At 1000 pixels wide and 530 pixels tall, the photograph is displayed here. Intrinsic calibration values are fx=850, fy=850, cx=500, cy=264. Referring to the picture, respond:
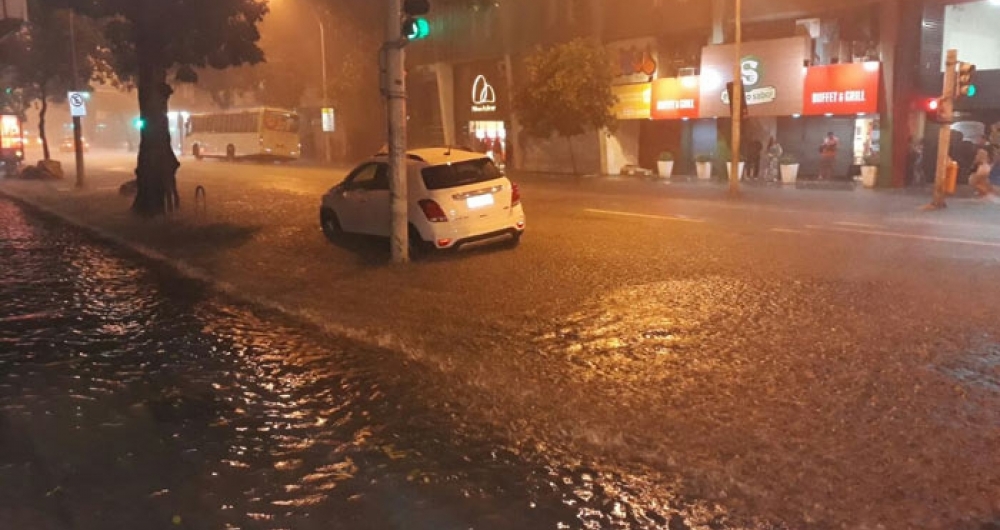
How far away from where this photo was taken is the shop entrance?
4225 cm

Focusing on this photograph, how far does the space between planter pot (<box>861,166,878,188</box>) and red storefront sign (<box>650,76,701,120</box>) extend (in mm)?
6911

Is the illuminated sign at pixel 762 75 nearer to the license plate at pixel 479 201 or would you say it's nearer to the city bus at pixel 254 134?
the license plate at pixel 479 201

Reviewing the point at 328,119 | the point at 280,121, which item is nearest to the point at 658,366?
the point at 328,119

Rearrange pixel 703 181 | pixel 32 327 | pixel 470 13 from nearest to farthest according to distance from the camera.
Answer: pixel 32 327 < pixel 703 181 < pixel 470 13

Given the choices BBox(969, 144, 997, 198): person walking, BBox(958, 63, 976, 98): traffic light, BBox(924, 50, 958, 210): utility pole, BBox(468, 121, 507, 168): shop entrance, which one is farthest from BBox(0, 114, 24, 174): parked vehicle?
BBox(969, 144, 997, 198): person walking

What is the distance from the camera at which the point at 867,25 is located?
26719 millimetres

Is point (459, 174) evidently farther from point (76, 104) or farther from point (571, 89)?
point (76, 104)

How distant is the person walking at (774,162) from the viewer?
2880cm

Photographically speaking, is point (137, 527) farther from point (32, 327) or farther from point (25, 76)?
point (25, 76)

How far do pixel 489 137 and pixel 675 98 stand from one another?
45.5ft

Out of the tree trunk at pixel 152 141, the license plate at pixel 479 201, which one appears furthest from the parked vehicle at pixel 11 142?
the license plate at pixel 479 201

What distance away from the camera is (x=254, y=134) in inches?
1988

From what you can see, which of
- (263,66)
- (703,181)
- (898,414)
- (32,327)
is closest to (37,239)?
(32,327)

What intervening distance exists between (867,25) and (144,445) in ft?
88.1
